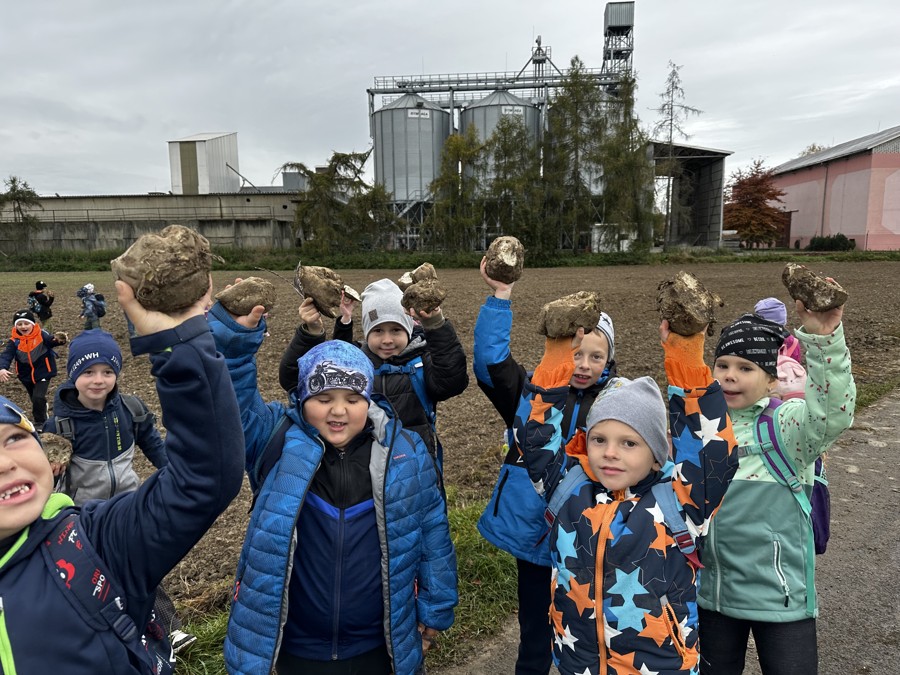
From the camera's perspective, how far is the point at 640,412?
6.75 ft

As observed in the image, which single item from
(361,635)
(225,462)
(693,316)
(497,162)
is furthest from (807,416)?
(497,162)

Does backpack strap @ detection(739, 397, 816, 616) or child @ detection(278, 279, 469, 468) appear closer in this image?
backpack strap @ detection(739, 397, 816, 616)

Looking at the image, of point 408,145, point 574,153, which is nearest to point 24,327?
point 574,153

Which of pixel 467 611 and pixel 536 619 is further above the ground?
pixel 536 619

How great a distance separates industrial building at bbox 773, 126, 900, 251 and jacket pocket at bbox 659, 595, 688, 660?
50.6 meters

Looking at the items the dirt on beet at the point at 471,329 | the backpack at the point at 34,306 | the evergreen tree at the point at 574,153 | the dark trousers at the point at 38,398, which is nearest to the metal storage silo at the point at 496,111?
the evergreen tree at the point at 574,153

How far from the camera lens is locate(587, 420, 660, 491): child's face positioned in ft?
6.72

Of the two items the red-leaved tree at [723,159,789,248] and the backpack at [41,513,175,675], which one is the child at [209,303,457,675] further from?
the red-leaved tree at [723,159,789,248]

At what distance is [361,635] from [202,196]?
4615 centimetres

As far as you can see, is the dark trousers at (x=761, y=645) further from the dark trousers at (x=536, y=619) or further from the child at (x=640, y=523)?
the dark trousers at (x=536, y=619)

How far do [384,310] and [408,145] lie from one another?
138 feet

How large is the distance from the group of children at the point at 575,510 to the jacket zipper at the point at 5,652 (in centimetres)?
84

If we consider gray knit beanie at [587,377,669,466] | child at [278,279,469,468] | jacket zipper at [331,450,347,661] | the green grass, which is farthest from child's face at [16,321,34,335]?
gray knit beanie at [587,377,669,466]

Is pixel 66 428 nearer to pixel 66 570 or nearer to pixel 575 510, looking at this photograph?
pixel 66 570
